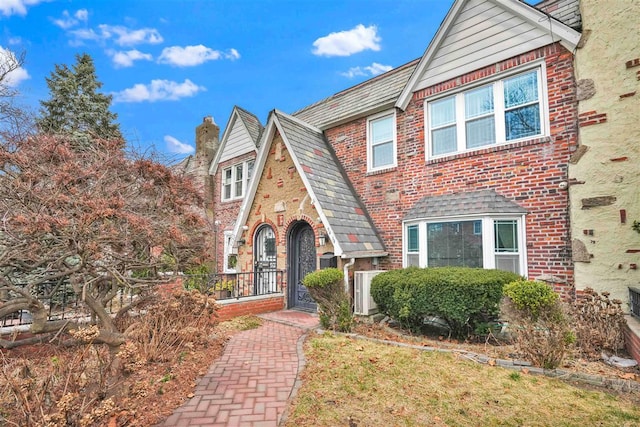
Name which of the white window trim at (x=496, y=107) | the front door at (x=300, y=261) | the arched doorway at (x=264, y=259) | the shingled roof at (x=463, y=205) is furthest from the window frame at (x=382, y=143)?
the arched doorway at (x=264, y=259)

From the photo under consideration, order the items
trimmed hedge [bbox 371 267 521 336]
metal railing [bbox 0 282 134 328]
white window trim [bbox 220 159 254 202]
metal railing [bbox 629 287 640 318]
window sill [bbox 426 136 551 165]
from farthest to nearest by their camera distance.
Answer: white window trim [bbox 220 159 254 202] < window sill [bbox 426 136 551 165] < trimmed hedge [bbox 371 267 521 336] < metal railing [bbox 0 282 134 328] < metal railing [bbox 629 287 640 318]

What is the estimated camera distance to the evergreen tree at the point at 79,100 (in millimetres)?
16609

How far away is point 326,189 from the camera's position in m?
9.91

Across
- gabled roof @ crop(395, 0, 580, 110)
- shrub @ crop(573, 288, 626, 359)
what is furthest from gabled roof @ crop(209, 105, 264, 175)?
shrub @ crop(573, 288, 626, 359)

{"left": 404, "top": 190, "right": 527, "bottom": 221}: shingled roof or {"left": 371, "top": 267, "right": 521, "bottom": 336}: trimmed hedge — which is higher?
{"left": 404, "top": 190, "right": 527, "bottom": 221}: shingled roof

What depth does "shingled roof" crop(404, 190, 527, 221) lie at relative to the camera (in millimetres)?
7926

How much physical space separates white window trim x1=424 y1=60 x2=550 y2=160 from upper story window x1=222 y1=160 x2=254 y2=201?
8.68m

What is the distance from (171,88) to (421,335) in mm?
51934

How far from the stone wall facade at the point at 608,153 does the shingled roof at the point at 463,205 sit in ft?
4.32

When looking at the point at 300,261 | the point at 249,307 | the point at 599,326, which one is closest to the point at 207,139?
the point at 300,261

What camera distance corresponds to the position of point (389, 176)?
408 inches

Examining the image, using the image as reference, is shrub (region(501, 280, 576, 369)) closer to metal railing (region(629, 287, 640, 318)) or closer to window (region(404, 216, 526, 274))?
metal railing (region(629, 287, 640, 318))

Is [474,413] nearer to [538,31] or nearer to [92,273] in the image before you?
[92,273]

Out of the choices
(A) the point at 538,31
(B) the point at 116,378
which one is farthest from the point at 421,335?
(A) the point at 538,31
